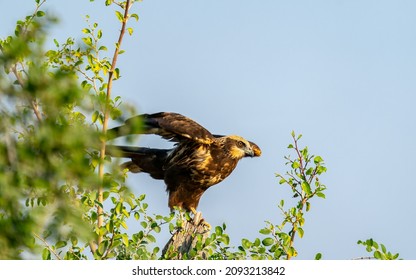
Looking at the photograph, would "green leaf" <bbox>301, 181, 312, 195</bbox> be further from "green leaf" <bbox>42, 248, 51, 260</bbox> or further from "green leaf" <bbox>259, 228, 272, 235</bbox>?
"green leaf" <bbox>42, 248, 51, 260</bbox>

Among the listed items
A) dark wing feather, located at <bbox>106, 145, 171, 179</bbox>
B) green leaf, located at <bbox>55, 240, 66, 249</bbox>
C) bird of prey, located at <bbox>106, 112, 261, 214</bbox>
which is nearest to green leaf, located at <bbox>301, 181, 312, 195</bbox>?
green leaf, located at <bbox>55, 240, 66, 249</bbox>

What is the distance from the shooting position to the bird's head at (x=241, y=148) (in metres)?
11.4

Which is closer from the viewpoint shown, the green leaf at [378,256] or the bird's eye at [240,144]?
the green leaf at [378,256]

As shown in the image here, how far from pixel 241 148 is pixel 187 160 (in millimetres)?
1026

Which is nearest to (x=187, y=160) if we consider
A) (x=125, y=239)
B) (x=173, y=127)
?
(x=173, y=127)

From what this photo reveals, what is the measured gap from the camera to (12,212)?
3.53 m

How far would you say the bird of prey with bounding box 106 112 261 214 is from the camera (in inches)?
413

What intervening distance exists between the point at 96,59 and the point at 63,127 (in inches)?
168

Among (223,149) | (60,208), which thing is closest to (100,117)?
(60,208)

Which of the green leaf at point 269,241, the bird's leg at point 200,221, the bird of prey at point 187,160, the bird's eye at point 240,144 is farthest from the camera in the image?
the bird's eye at point 240,144

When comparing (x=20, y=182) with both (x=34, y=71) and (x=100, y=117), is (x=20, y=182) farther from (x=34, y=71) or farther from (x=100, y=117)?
(x=100, y=117)

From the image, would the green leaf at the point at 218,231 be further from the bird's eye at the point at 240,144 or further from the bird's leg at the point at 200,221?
the bird's eye at the point at 240,144

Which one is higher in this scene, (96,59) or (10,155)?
(96,59)

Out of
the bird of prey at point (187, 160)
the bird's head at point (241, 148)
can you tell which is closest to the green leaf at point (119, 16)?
the bird of prey at point (187, 160)
